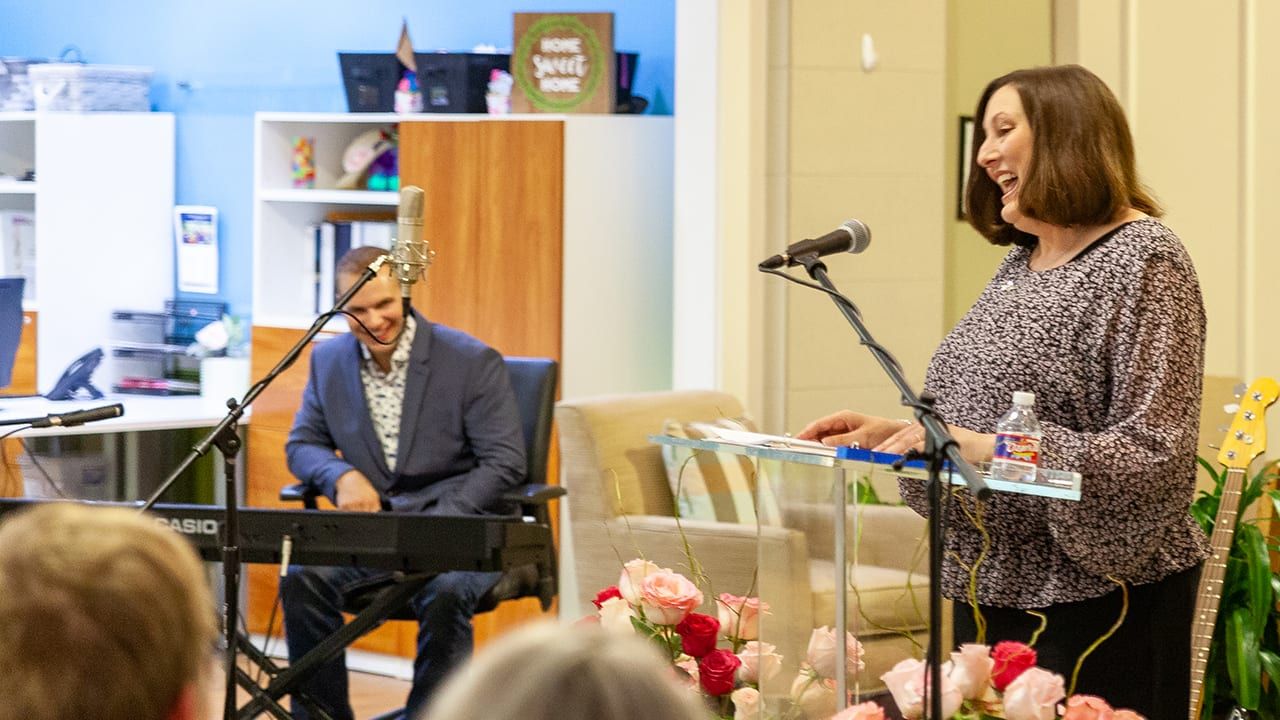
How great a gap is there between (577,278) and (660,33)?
1091 mm

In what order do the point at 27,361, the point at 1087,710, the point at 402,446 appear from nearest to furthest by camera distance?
the point at 1087,710 → the point at 402,446 → the point at 27,361

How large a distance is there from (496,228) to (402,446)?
3.58 feet

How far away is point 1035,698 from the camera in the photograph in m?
1.32

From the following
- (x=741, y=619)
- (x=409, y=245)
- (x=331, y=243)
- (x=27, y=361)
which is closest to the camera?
(x=741, y=619)

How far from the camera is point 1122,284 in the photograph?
6.19ft

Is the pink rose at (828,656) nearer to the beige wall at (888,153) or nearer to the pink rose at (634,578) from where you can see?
the pink rose at (634,578)

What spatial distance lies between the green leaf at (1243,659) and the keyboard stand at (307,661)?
1.91m

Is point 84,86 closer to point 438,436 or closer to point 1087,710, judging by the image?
point 438,436

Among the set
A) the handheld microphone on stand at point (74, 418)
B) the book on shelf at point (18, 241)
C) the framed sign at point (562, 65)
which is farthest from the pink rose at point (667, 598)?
the book on shelf at point (18, 241)

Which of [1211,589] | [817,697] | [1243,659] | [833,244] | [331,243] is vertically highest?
[331,243]

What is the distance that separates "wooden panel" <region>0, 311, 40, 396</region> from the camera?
5.39 m

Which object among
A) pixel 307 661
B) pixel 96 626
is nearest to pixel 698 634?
pixel 96 626

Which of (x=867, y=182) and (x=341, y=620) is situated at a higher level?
(x=867, y=182)

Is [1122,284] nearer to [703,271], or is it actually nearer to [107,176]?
[703,271]
